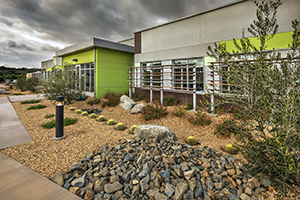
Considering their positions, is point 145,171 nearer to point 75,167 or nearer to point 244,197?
point 75,167

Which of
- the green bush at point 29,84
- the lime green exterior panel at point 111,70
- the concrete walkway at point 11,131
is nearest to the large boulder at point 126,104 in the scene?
the lime green exterior panel at point 111,70

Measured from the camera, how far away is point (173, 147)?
11.9ft

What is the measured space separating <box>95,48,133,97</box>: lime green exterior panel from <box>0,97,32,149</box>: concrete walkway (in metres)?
5.75

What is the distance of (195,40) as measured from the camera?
896 cm

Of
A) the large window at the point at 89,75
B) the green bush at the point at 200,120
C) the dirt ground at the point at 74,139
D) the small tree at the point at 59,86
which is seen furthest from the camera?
the large window at the point at 89,75

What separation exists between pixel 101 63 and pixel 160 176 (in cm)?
1085

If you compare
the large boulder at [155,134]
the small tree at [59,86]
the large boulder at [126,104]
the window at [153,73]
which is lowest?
the large boulder at [155,134]

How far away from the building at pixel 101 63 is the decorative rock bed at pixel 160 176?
8736 mm

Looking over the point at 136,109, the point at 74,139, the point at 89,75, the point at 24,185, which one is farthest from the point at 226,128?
the point at 89,75

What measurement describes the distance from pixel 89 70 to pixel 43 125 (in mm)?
7913

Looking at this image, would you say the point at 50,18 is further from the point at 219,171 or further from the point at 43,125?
the point at 219,171

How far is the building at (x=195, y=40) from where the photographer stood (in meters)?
6.55

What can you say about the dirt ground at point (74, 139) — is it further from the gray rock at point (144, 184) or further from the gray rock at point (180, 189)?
the gray rock at point (180, 189)

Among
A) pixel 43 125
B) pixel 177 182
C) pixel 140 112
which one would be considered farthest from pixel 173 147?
pixel 43 125
